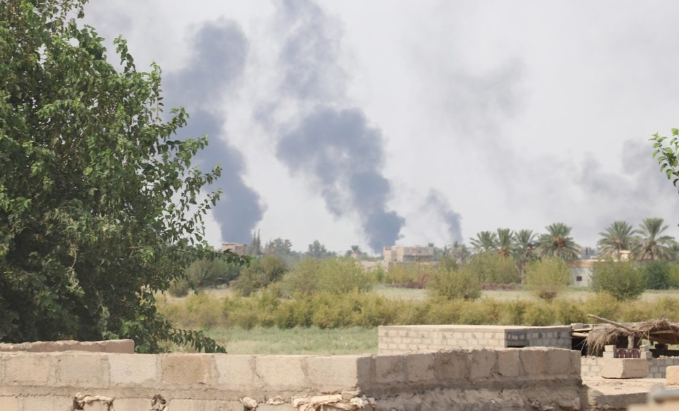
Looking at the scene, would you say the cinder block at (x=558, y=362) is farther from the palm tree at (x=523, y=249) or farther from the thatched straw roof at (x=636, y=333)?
the palm tree at (x=523, y=249)

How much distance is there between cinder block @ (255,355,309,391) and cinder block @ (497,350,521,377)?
1.85 metres

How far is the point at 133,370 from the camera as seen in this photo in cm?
766

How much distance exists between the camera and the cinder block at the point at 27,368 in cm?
808

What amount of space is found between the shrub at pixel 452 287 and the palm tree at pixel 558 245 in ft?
102

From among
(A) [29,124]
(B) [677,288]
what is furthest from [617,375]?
(B) [677,288]

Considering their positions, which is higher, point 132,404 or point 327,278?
point 327,278

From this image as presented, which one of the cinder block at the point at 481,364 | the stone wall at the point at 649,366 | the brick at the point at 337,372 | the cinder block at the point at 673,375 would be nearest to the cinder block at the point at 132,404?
the brick at the point at 337,372

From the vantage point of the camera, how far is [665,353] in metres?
25.1

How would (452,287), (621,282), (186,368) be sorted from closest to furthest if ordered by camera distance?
(186,368) < (621,282) < (452,287)

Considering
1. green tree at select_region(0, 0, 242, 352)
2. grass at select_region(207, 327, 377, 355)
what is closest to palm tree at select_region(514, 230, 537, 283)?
grass at select_region(207, 327, 377, 355)

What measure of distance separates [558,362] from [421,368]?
1733 millimetres

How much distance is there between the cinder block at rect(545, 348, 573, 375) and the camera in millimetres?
8328

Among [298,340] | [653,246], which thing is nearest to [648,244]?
[653,246]

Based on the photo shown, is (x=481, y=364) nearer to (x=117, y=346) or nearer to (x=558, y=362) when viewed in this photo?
(x=558, y=362)
